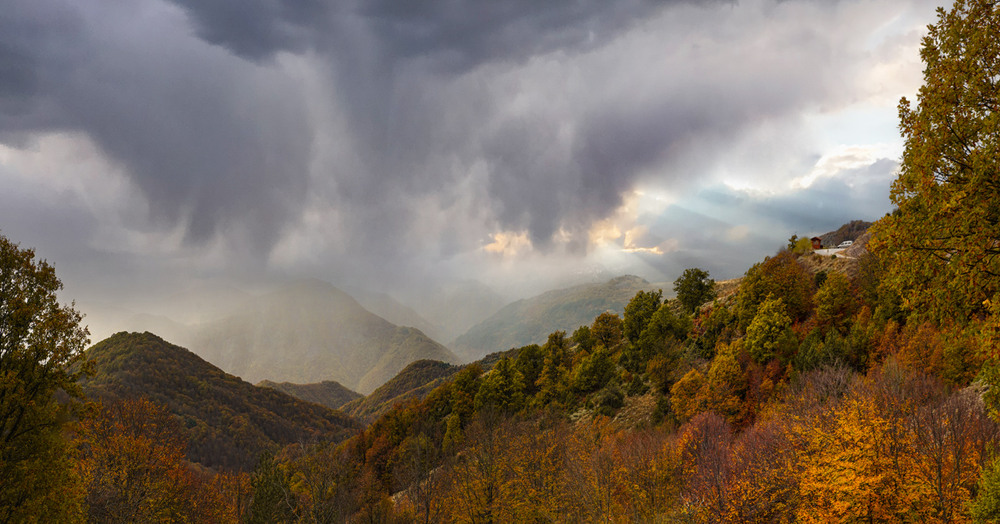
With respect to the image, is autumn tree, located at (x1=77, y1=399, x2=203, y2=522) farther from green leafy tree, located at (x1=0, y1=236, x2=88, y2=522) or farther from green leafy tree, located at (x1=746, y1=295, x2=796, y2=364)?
green leafy tree, located at (x1=746, y1=295, x2=796, y2=364)

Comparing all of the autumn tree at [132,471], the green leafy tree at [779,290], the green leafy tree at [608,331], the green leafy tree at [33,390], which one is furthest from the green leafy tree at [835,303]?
the autumn tree at [132,471]

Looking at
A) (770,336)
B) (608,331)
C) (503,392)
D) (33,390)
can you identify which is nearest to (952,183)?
(33,390)

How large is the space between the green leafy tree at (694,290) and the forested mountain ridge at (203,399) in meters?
122

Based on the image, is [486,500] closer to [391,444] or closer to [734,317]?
[734,317]

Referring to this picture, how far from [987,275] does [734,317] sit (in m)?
60.1

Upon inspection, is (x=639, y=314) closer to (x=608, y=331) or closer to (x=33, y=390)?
(x=608, y=331)

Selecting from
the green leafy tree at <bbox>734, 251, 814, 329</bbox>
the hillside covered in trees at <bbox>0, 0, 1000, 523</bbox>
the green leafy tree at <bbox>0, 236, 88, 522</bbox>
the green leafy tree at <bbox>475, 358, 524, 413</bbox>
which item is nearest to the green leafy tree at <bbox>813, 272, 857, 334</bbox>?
the hillside covered in trees at <bbox>0, 0, 1000, 523</bbox>

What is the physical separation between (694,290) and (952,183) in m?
83.7

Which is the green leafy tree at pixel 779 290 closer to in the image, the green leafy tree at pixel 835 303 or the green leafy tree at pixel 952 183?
the green leafy tree at pixel 835 303

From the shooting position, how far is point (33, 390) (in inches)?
645

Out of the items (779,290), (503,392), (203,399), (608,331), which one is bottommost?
(503,392)

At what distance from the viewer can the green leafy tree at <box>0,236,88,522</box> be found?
50.5 feet

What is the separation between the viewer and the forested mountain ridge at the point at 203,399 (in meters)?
129

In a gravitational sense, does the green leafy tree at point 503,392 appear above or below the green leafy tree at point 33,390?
below
